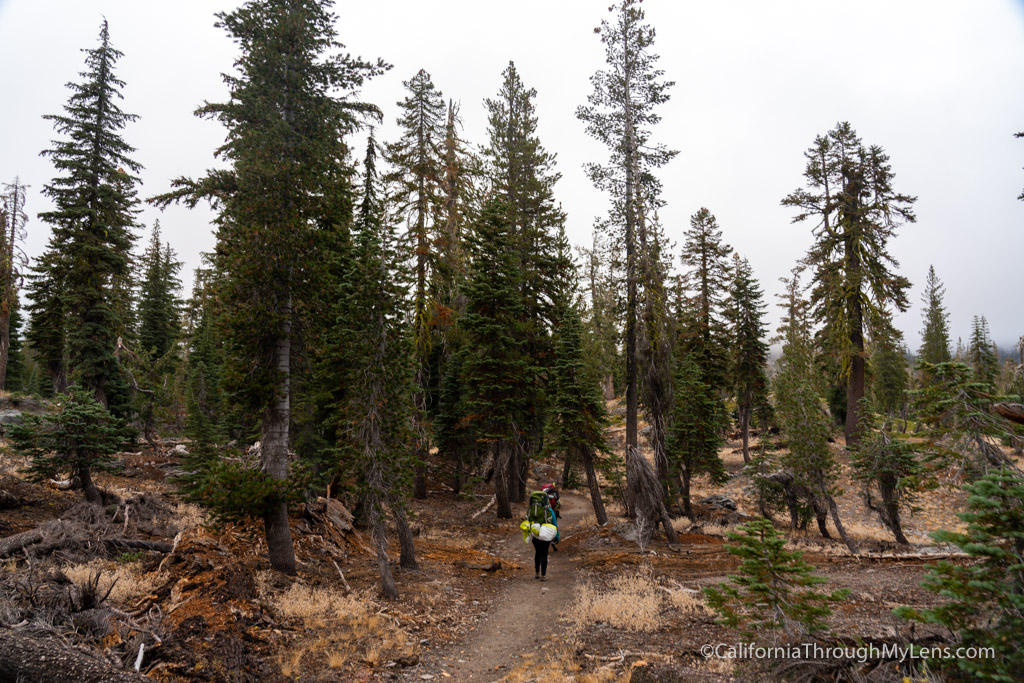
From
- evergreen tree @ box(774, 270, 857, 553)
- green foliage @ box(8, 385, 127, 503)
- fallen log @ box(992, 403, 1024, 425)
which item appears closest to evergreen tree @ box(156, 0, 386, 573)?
green foliage @ box(8, 385, 127, 503)

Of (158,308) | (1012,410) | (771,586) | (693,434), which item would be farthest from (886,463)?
(158,308)

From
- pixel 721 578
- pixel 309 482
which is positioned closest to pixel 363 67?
pixel 309 482

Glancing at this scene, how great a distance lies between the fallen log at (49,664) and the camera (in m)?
5.28

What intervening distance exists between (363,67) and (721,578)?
56.4 ft

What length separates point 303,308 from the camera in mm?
12195

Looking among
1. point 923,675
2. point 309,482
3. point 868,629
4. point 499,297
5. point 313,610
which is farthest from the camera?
point 499,297

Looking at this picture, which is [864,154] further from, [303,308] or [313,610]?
[313,610]

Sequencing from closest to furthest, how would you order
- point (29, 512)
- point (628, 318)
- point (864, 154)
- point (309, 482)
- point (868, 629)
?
point (868, 629) → point (309, 482) → point (29, 512) → point (628, 318) → point (864, 154)

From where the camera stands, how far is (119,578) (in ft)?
28.4

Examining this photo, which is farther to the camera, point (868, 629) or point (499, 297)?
point (499, 297)

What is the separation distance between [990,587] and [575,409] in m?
15.4

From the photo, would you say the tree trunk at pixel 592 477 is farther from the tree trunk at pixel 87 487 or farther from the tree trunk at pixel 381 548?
the tree trunk at pixel 87 487

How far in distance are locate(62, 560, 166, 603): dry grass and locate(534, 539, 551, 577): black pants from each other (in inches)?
346

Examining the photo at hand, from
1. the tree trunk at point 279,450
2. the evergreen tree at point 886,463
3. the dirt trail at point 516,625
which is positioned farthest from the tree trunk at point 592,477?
the tree trunk at point 279,450
